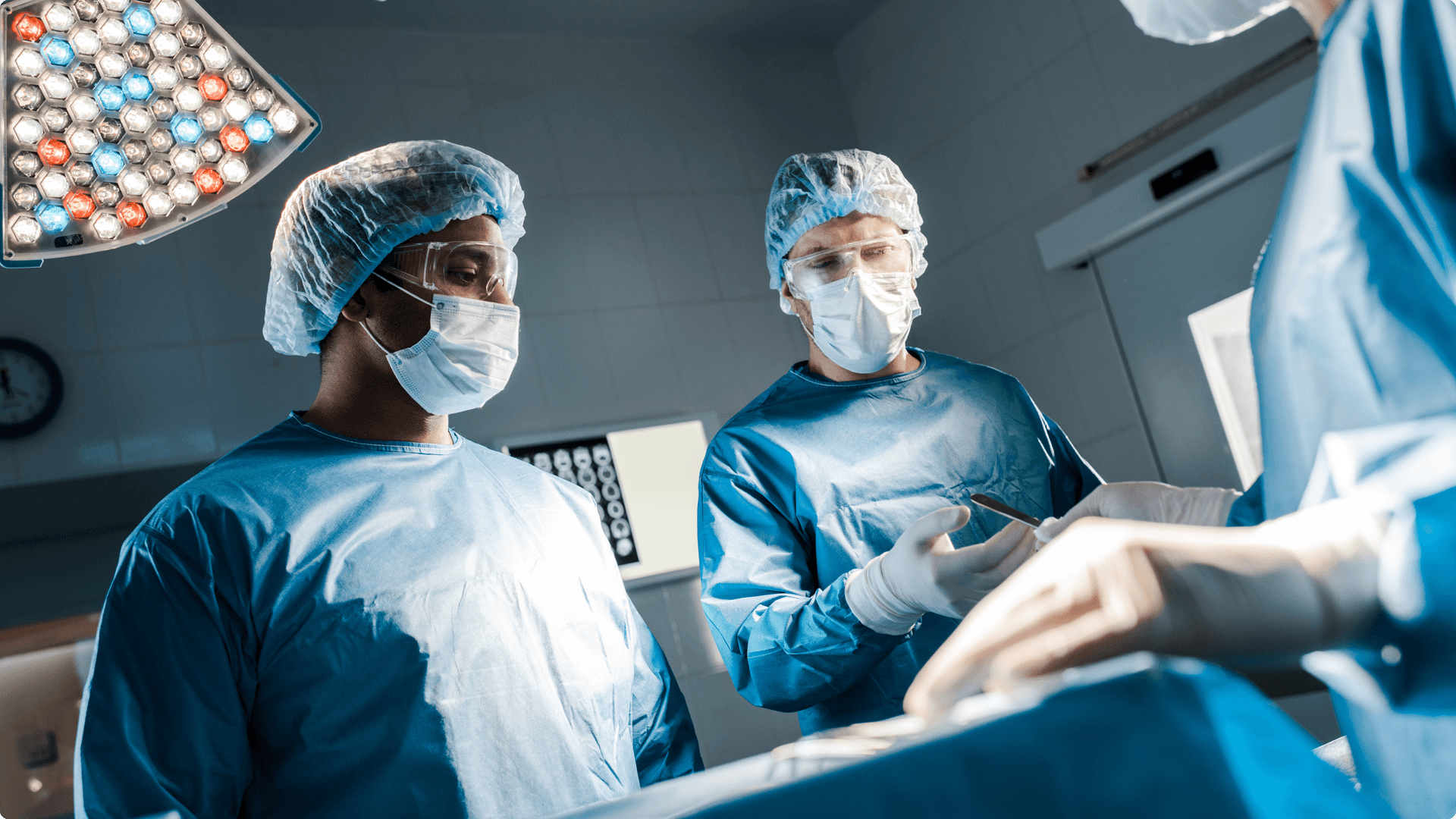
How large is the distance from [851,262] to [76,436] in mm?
2279

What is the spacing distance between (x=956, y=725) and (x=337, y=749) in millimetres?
970

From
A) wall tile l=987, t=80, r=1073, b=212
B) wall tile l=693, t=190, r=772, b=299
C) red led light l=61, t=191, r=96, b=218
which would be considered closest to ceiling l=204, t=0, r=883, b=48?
wall tile l=693, t=190, r=772, b=299

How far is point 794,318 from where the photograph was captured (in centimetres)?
390

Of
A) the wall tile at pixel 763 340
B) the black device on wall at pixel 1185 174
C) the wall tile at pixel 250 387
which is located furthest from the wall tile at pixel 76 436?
the black device on wall at pixel 1185 174

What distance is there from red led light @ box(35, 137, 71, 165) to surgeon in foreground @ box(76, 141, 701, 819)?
36 centimetres

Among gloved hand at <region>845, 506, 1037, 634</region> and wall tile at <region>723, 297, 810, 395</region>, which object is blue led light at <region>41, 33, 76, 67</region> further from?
wall tile at <region>723, 297, 810, 395</region>

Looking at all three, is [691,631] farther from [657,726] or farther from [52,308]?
[52,308]

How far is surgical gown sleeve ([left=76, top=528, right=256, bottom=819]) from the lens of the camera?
1104 millimetres

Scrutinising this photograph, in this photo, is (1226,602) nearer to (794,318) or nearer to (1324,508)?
(1324,508)

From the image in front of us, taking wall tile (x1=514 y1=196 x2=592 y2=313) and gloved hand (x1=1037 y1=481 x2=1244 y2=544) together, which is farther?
wall tile (x1=514 y1=196 x2=592 y2=313)

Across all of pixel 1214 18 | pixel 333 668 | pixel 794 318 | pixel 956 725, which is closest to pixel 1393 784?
pixel 956 725

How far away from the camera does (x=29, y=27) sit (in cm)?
122

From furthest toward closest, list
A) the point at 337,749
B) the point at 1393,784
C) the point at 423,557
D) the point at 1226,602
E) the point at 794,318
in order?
the point at 794,318, the point at 423,557, the point at 337,749, the point at 1393,784, the point at 1226,602

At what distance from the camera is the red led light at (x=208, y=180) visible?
1.33 m
